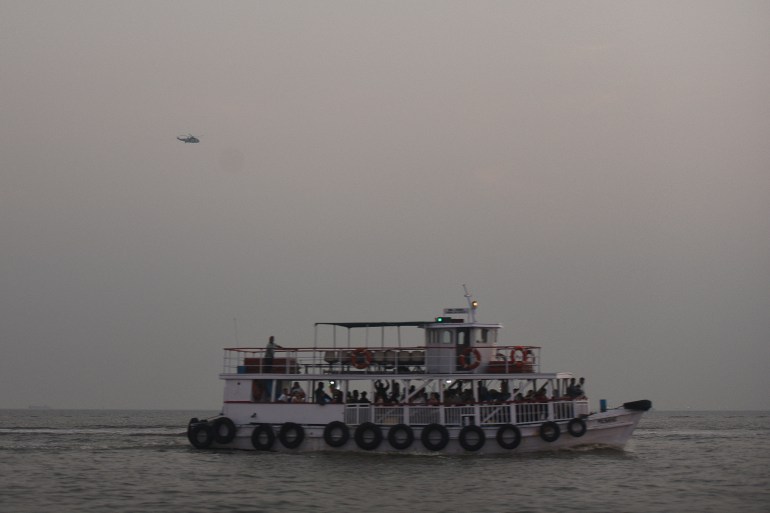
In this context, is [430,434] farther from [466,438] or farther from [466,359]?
[466,359]

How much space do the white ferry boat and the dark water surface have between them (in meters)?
0.66

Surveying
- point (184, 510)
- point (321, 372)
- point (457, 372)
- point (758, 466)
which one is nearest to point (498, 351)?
point (457, 372)

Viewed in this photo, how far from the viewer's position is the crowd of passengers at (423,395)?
125 ft

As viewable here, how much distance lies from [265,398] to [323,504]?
1236 cm

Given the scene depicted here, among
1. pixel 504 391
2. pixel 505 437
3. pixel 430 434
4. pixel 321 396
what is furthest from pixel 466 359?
pixel 321 396

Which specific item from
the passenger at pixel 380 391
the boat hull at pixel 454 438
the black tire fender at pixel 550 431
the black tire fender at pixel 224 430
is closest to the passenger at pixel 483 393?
the boat hull at pixel 454 438

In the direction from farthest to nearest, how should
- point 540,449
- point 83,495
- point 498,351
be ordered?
point 498,351 → point 540,449 → point 83,495

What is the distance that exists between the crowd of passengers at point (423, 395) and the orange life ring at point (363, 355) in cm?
83

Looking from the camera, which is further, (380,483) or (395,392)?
(395,392)

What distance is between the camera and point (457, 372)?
38812 millimetres

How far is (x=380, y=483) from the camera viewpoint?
32.1 meters

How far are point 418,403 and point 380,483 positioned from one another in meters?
6.54

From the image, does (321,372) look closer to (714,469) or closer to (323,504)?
(323,504)

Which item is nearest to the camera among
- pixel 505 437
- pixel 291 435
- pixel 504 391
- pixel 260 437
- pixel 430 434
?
pixel 505 437
